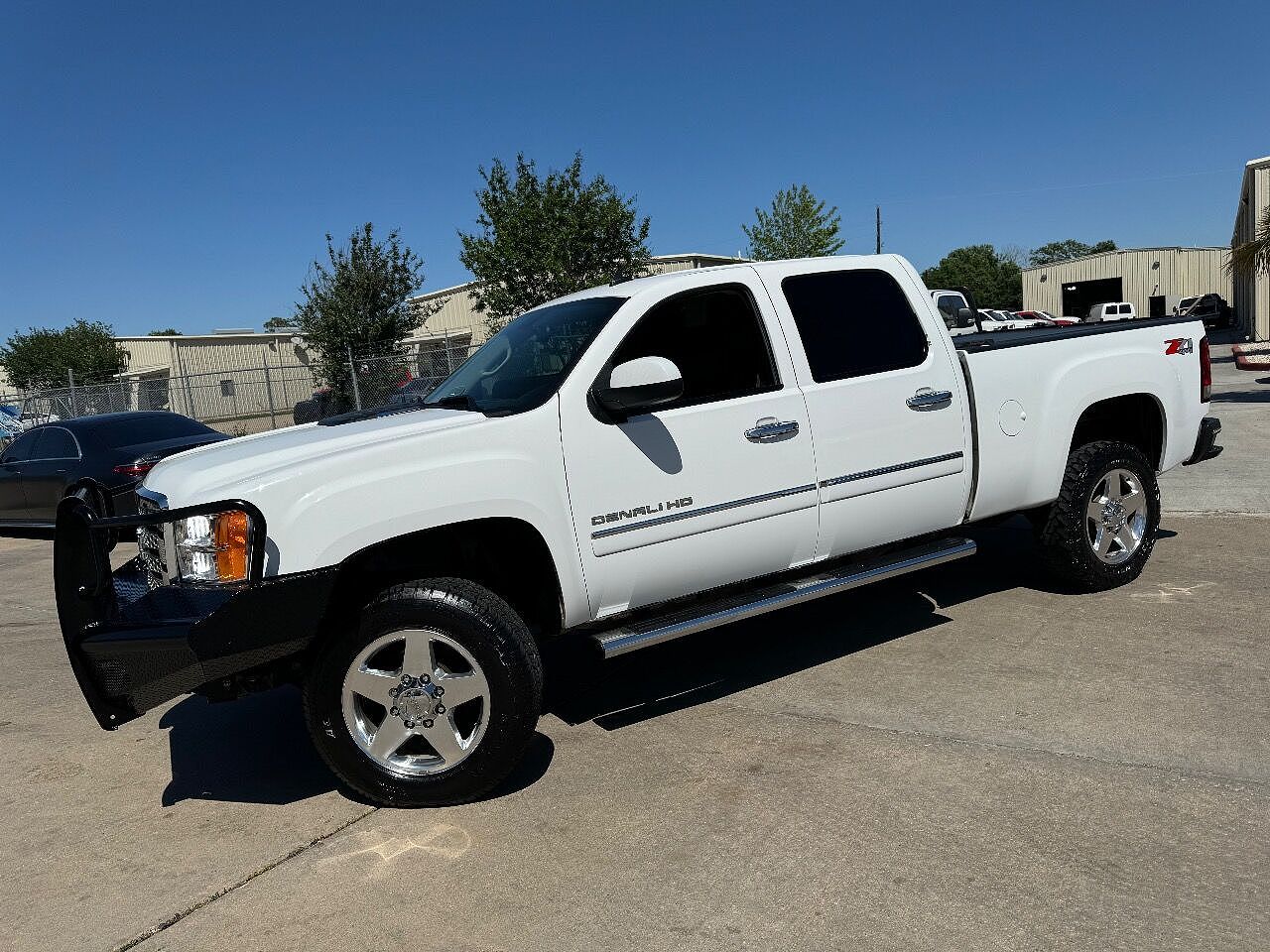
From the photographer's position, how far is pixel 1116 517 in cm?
558

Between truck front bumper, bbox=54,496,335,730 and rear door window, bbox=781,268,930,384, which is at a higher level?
rear door window, bbox=781,268,930,384

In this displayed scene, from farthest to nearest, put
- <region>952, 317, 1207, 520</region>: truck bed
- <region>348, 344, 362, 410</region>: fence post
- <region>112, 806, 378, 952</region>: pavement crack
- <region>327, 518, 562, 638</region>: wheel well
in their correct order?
<region>348, 344, 362, 410</region>: fence post, <region>952, 317, 1207, 520</region>: truck bed, <region>327, 518, 562, 638</region>: wheel well, <region>112, 806, 378, 952</region>: pavement crack

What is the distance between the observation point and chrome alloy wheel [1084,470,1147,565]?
18.1 ft

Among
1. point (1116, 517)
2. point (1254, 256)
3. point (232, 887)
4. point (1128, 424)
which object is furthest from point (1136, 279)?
point (232, 887)

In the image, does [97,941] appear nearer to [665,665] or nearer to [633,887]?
[633,887]

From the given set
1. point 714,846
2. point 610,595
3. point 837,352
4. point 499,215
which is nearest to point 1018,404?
point 837,352

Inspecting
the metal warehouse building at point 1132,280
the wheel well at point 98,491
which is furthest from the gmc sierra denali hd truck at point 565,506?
the metal warehouse building at point 1132,280

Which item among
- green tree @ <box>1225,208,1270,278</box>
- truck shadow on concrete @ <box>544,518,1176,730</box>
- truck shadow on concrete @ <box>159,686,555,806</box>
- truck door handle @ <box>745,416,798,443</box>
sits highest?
green tree @ <box>1225,208,1270,278</box>

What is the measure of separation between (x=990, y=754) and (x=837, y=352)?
6.29ft

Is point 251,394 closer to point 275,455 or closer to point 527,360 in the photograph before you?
point 527,360

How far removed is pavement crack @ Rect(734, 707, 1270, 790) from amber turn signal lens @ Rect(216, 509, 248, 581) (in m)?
2.19

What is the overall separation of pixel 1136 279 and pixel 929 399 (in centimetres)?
5959

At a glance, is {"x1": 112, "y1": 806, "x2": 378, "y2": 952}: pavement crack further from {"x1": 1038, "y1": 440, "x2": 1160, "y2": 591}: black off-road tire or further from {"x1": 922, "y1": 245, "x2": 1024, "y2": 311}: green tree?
{"x1": 922, "y1": 245, "x2": 1024, "y2": 311}: green tree

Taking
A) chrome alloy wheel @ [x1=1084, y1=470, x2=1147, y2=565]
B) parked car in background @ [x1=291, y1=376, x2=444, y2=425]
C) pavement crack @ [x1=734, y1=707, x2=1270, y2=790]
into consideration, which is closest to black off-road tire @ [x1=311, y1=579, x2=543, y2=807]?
pavement crack @ [x1=734, y1=707, x2=1270, y2=790]
